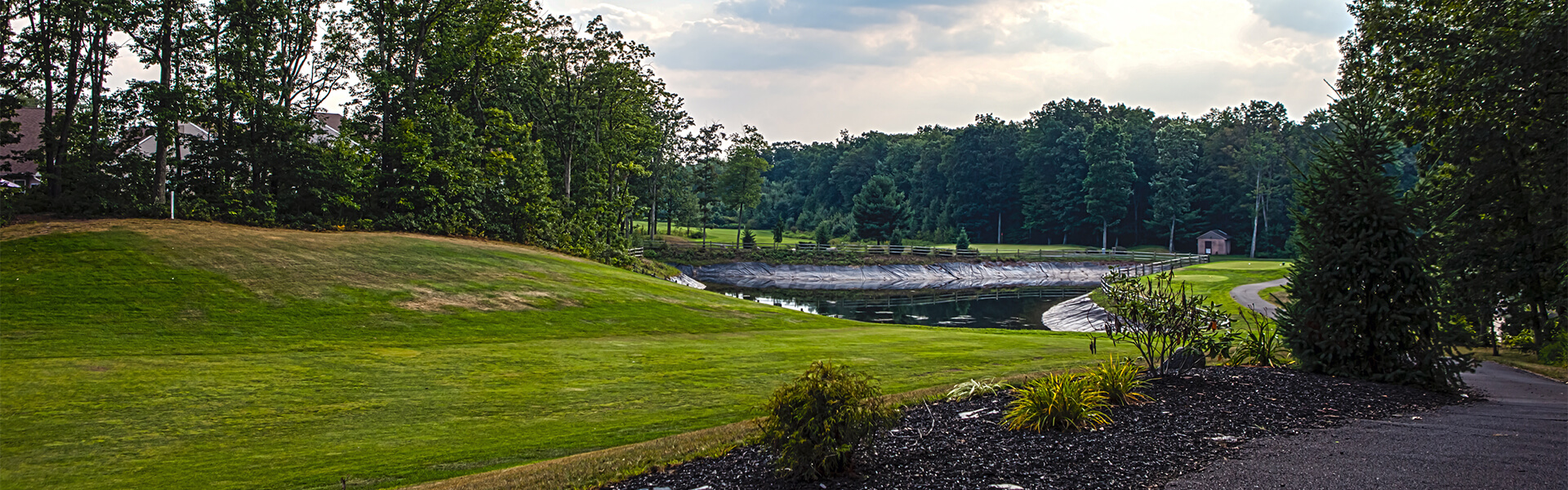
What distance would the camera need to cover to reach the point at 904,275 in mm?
60031

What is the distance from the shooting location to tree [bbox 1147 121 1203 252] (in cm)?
8525

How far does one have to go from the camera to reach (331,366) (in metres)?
13.6

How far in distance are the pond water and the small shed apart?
1395 inches

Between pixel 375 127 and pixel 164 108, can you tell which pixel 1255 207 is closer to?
pixel 375 127

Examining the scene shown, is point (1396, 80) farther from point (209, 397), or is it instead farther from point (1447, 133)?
point (209, 397)

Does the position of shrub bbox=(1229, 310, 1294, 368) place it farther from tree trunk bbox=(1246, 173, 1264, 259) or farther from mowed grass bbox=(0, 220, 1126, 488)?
tree trunk bbox=(1246, 173, 1264, 259)

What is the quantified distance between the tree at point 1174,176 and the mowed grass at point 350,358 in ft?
231

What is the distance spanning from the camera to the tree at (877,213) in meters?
A: 71.9

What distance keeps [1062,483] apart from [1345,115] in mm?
8177

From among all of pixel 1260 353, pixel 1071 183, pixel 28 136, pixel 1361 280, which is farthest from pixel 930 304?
pixel 1071 183

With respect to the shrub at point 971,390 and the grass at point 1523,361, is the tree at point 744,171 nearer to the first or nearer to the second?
the grass at point 1523,361

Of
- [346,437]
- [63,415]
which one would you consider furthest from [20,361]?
[346,437]

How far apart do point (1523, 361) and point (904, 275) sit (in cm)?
4547

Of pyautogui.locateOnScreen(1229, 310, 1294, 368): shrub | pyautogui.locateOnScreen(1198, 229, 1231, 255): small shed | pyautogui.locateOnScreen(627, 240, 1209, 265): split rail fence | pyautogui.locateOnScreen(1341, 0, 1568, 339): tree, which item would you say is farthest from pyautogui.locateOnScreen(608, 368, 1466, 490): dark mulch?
pyautogui.locateOnScreen(1198, 229, 1231, 255): small shed
